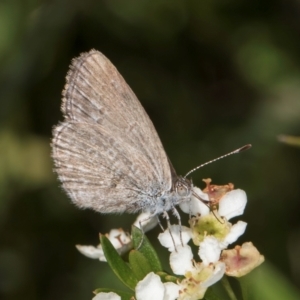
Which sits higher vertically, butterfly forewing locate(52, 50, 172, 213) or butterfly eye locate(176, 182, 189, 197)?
butterfly forewing locate(52, 50, 172, 213)

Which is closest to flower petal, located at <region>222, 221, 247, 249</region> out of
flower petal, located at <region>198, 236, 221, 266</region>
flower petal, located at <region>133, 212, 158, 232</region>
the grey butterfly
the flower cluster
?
the flower cluster

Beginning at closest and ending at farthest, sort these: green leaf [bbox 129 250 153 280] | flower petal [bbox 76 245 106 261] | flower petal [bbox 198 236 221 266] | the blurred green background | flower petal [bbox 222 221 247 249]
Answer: green leaf [bbox 129 250 153 280] → flower petal [bbox 198 236 221 266] → flower petal [bbox 222 221 247 249] → flower petal [bbox 76 245 106 261] → the blurred green background

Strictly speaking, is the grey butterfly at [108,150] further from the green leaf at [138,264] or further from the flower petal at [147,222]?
the green leaf at [138,264]

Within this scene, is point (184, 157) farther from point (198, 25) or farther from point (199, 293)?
point (199, 293)

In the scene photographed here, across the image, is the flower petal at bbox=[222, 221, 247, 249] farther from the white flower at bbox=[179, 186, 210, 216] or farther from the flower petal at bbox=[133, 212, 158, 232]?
the flower petal at bbox=[133, 212, 158, 232]

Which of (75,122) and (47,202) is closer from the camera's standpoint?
(75,122)

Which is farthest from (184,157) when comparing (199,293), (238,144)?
(199,293)

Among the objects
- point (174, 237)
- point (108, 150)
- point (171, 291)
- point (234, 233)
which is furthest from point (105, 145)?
point (171, 291)
